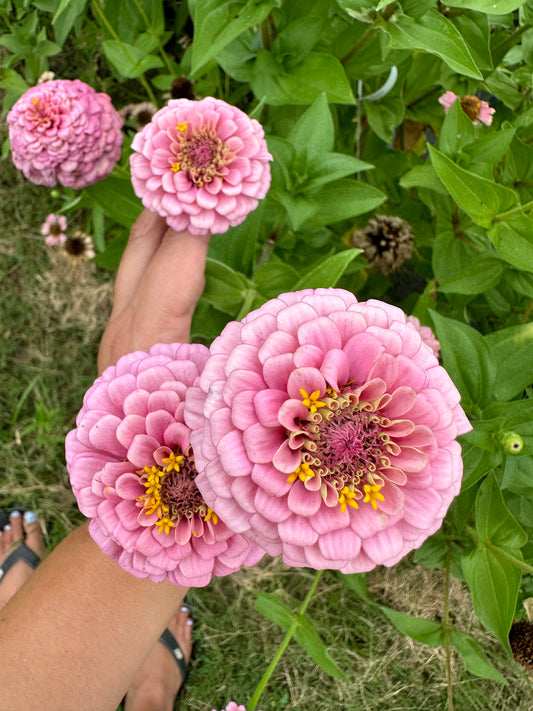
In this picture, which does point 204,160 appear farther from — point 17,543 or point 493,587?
point 17,543

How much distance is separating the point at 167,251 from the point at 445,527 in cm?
72

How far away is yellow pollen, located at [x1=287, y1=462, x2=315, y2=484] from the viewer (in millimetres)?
510

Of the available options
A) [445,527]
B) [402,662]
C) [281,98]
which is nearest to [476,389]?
[445,527]

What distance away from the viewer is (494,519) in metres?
0.83

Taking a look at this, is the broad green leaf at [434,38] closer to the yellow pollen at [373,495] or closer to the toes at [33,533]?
the yellow pollen at [373,495]

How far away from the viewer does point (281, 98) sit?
107cm

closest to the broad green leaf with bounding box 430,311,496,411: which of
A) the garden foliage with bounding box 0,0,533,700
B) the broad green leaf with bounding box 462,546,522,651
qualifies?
the garden foliage with bounding box 0,0,533,700

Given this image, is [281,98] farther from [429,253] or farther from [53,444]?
[53,444]

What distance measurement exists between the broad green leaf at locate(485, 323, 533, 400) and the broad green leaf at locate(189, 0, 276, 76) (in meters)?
0.62

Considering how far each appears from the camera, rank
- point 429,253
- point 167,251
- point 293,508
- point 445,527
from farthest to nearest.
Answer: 1. point 429,253
2. point 445,527
3. point 167,251
4. point 293,508

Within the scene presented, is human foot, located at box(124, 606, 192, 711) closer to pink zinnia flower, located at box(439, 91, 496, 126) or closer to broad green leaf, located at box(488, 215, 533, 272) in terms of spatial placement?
broad green leaf, located at box(488, 215, 533, 272)

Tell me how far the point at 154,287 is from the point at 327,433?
0.54 meters

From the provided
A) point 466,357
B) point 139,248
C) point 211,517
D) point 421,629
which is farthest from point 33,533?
point 466,357

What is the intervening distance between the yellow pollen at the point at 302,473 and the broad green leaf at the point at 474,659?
0.67 meters
